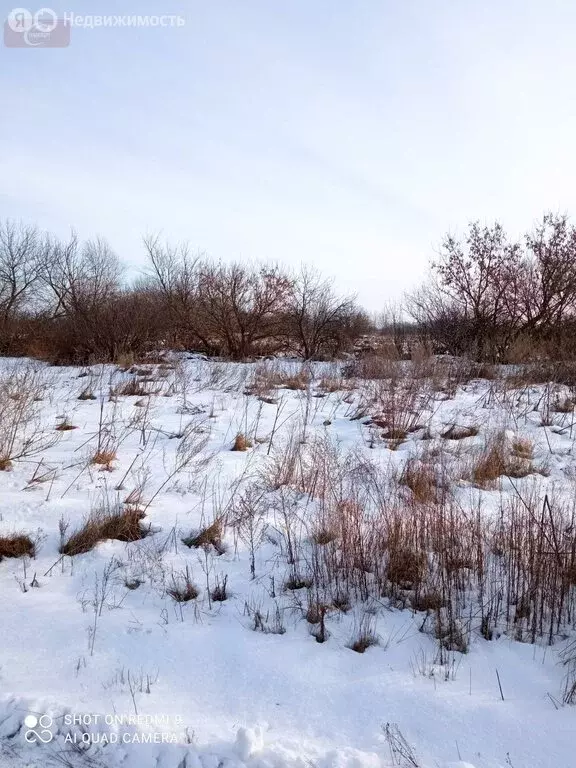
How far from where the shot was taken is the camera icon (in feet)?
6.00

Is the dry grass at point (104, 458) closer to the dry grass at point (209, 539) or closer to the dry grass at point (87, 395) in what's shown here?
the dry grass at point (209, 539)

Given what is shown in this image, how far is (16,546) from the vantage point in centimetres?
309

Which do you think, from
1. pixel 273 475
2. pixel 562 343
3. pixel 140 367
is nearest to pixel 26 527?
pixel 273 475

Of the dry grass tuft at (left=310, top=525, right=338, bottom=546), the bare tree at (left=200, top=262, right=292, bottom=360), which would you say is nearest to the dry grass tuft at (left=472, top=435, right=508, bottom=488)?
the dry grass tuft at (left=310, top=525, right=338, bottom=546)

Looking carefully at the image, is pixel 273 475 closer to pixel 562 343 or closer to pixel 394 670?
pixel 394 670

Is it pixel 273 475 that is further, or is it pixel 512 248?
pixel 512 248

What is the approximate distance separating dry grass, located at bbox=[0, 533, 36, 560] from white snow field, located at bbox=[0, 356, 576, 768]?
5cm

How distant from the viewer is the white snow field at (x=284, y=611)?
185cm

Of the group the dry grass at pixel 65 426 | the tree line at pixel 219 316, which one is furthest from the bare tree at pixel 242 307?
the dry grass at pixel 65 426

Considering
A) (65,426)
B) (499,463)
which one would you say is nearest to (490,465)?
(499,463)

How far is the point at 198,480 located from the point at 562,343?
451 inches

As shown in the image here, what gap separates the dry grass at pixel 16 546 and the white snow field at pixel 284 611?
0.16ft

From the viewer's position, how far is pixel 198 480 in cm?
438

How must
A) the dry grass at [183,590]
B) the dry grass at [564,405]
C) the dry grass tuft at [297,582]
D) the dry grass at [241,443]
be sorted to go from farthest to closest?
the dry grass at [564,405]
the dry grass at [241,443]
the dry grass tuft at [297,582]
the dry grass at [183,590]
